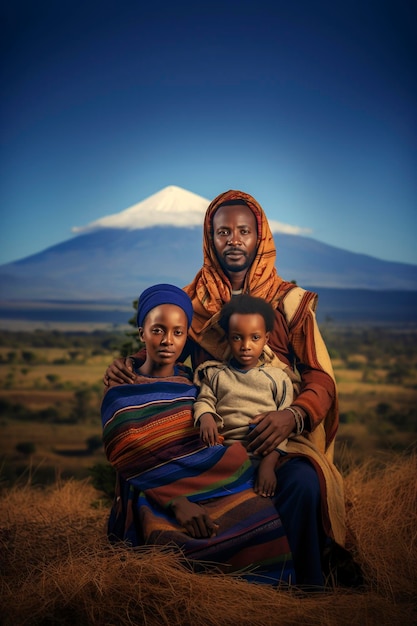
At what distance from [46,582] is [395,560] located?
188 cm

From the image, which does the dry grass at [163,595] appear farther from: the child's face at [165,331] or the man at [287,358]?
the child's face at [165,331]

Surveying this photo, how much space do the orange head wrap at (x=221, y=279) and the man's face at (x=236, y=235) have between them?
0.04m

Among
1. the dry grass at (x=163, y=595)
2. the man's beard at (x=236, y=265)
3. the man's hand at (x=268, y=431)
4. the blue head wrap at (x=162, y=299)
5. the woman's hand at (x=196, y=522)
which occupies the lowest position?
the dry grass at (x=163, y=595)

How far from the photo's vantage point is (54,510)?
5070 mm

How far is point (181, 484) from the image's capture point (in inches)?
119

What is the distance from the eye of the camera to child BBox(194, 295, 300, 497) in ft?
10.1

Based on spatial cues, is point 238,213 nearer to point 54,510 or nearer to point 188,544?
point 188,544

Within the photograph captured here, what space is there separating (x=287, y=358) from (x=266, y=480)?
772 mm

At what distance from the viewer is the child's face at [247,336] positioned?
307 centimetres

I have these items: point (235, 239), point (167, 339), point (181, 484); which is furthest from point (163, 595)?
point (235, 239)

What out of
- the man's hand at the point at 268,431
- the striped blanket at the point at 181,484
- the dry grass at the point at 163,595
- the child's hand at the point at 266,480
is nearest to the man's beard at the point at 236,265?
the striped blanket at the point at 181,484

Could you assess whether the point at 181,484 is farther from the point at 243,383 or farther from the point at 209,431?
the point at 243,383

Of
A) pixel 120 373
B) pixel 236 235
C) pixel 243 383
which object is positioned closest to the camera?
pixel 243 383

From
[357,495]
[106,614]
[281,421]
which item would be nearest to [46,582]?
[106,614]
